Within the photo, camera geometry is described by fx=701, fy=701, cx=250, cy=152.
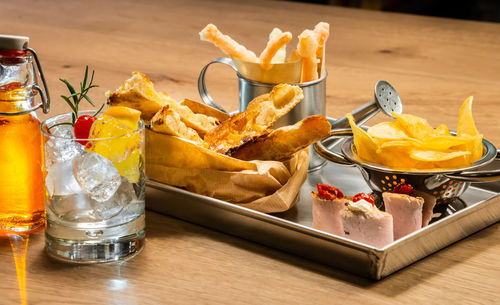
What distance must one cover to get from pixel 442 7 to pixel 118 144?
325cm

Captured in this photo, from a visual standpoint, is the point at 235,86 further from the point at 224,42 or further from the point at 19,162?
the point at 19,162

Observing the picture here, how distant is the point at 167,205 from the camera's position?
100 cm

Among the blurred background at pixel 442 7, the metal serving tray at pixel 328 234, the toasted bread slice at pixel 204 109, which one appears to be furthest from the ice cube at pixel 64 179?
the blurred background at pixel 442 7

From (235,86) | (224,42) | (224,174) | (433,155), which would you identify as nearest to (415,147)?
(433,155)

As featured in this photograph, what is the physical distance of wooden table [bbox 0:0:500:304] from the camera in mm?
807

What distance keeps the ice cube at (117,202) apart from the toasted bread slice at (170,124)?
0.55 feet

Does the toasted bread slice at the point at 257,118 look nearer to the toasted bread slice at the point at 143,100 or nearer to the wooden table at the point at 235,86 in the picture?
the toasted bread slice at the point at 143,100

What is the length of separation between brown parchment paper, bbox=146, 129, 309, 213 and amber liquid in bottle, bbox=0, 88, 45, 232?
0.56ft

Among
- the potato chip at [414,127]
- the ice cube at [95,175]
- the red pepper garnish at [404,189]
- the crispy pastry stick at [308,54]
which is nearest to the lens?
the ice cube at [95,175]

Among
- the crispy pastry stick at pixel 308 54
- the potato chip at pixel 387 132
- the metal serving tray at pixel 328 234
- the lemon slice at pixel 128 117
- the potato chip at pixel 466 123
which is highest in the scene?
the crispy pastry stick at pixel 308 54

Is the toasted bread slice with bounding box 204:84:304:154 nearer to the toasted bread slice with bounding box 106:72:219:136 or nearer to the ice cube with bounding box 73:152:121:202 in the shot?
the toasted bread slice with bounding box 106:72:219:136

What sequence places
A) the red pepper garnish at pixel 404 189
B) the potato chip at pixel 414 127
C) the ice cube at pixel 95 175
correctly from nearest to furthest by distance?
1. the ice cube at pixel 95 175
2. the red pepper garnish at pixel 404 189
3. the potato chip at pixel 414 127

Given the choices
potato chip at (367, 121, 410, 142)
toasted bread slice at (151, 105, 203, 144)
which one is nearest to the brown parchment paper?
toasted bread slice at (151, 105, 203, 144)

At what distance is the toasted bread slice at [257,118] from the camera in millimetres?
1050
